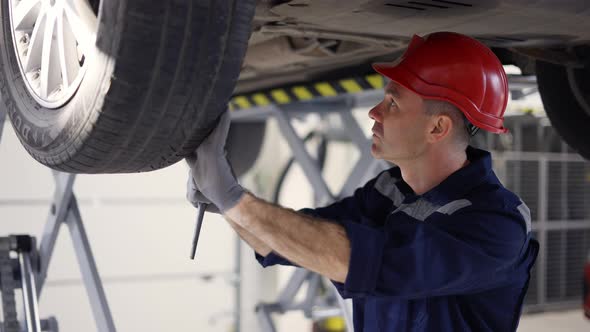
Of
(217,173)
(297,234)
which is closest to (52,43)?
(217,173)

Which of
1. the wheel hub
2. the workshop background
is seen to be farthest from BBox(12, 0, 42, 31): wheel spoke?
the workshop background

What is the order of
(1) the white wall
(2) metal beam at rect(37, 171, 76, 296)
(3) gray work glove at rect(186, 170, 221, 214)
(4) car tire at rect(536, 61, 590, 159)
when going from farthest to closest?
(1) the white wall
(2) metal beam at rect(37, 171, 76, 296)
(4) car tire at rect(536, 61, 590, 159)
(3) gray work glove at rect(186, 170, 221, 214)

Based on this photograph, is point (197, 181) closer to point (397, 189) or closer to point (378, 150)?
point (378, 150)

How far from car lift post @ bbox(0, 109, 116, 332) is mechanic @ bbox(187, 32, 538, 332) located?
936 mm

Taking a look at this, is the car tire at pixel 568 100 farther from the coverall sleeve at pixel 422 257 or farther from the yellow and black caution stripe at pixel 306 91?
the coverall sleeve at pixel 422 257

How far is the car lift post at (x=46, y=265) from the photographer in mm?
2334

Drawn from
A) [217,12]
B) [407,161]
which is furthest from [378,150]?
[217,12]

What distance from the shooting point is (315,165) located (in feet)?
11.0

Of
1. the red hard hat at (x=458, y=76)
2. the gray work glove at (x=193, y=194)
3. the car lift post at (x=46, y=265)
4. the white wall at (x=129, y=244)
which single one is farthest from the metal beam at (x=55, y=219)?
the white wall at (x=129, y=244)

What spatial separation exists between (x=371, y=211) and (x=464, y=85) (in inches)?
16.6

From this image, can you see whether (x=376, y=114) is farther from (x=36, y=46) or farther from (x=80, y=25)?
(x=36, y=46)

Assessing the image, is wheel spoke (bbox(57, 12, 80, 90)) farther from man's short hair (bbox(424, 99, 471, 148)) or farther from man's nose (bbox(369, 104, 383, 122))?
man's short hair (bbox(424, 99, 471, 148))

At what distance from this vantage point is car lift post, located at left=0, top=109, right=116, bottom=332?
2.33 metres

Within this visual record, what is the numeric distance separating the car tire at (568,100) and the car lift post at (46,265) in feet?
5.00
